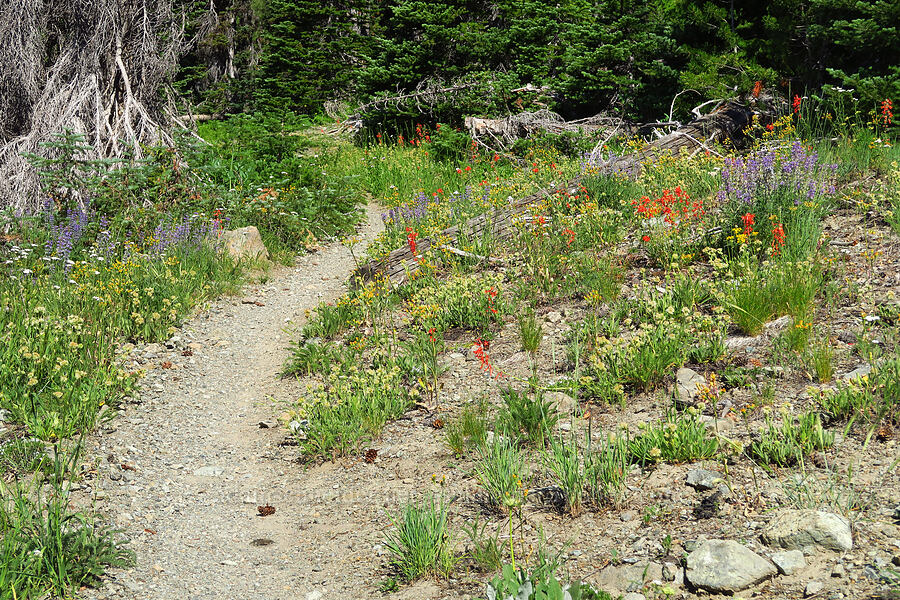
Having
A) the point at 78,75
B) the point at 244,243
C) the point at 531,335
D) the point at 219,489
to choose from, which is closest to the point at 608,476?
the point at 531,335

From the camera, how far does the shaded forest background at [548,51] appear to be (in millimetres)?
10297

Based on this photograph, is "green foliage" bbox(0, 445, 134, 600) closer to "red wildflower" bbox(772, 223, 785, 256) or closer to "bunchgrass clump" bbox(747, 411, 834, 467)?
"bunchgrass clump" bbox(747, 411, 834, 467)

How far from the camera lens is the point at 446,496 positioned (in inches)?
183

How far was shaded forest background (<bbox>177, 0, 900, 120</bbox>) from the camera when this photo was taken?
10297 mm

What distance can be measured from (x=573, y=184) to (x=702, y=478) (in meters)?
6.28

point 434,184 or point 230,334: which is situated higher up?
point 434,184

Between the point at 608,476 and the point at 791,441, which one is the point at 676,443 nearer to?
the point at 608,476

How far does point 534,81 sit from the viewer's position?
1582 centimetres

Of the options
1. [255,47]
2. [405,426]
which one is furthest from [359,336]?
[255,47]

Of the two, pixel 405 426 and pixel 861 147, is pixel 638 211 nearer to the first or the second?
pixel 861 147

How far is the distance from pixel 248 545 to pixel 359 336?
307 centimetres

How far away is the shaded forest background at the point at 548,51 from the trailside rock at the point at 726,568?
7742 mm

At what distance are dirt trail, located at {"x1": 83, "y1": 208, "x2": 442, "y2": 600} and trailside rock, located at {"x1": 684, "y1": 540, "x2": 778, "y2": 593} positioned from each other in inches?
54.4

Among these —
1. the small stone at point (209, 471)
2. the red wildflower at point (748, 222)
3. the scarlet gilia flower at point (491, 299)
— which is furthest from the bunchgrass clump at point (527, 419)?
the red wildflower at point (748, 222)
